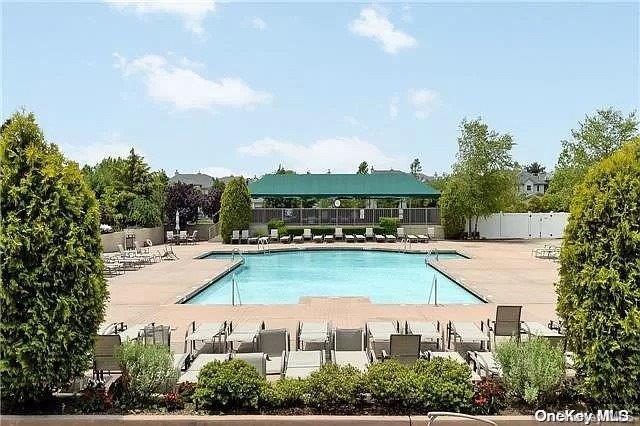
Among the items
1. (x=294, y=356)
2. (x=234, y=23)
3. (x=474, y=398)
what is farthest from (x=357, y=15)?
(x=474, y=398)

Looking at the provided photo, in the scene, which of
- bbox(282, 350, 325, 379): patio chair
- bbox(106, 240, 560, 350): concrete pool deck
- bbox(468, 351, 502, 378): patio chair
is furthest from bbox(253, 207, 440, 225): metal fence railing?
bbox(468, 351, 502, 378): patio chair

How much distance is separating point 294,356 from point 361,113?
25.5m

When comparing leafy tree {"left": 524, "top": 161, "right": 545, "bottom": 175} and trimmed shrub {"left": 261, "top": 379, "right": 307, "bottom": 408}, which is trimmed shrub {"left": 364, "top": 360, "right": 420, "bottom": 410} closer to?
trimmed shrub {"left": 261, "top": 379, "right": 307, "bottom": 408}

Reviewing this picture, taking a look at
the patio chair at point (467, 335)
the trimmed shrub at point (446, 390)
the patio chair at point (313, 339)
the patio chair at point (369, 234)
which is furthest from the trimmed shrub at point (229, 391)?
the patio chair at point (369, 234)

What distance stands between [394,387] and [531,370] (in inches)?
54.0

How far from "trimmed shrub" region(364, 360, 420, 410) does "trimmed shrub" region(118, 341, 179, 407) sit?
211cm

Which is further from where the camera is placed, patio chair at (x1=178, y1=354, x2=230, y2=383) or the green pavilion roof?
the green pavilion roof

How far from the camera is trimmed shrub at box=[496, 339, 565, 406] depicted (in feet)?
19.0

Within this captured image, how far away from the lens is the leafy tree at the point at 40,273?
5602 millimetres

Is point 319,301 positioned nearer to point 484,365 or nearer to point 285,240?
point 484,365

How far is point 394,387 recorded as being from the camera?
19.0 ft

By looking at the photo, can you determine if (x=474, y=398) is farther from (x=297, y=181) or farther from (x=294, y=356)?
(x=297, y=181)

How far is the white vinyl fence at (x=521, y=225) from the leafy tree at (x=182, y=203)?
59.6ft

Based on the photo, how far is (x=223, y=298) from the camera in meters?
16.9
